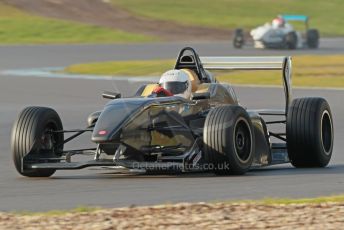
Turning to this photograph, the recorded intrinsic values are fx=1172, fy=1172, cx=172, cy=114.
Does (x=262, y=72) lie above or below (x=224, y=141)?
above

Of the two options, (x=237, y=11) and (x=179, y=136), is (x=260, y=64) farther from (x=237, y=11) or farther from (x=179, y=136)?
(x=237, y=11)

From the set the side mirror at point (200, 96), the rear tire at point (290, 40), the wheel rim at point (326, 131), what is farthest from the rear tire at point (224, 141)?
the rear tire at point (290, 40)

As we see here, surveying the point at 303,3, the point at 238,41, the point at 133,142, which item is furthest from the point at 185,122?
the point at 303,3

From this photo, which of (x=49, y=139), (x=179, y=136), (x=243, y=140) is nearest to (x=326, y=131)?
(x=243, y=140)

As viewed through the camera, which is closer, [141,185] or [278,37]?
[141,185]

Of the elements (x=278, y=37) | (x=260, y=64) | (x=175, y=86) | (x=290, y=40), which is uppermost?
(x=278, y=37)

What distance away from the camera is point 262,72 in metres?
35.7

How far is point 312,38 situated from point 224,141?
4157cm

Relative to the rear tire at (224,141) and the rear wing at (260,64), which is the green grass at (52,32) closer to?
the rear wing at (260,64)

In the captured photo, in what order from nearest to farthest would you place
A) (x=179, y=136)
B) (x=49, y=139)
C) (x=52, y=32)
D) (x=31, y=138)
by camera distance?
(x=31, y=138), (x=179, y=136), (x=49, y=139), (x=52, y=32)

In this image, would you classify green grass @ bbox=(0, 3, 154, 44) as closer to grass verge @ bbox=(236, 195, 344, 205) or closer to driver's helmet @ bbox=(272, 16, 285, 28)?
driver's helmet @ bbox=(272, 16, 285, 28)

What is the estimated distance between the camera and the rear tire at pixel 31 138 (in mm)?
13156

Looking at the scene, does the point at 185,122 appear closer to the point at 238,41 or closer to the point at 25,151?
the point at 25,151

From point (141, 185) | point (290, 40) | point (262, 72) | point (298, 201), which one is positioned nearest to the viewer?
point (298, 201)
